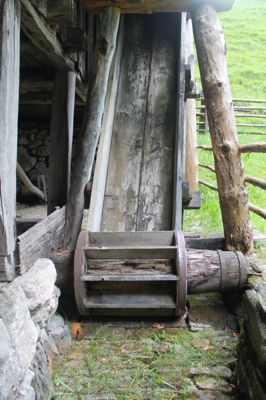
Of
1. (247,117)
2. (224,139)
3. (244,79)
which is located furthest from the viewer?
(244,79)

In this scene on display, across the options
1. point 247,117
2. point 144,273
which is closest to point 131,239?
point 144,273

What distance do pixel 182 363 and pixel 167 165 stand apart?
1.95 m

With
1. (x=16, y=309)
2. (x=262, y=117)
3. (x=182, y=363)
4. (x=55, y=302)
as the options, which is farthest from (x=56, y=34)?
(x=262, y=117)

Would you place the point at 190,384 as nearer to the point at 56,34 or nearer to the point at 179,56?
the point at 56,34

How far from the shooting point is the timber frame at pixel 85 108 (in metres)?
2.41

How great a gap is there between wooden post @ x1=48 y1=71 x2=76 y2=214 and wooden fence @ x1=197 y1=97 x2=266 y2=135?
30.5ft

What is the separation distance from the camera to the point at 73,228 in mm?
3605

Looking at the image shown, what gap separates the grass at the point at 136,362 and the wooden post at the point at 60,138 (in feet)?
5.18

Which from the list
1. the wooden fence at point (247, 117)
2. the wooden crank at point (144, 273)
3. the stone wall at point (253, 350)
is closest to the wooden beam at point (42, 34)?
the wooden crank at point (144, 273)

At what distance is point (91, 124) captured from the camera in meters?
3.54

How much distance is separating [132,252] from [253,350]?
3.82ft

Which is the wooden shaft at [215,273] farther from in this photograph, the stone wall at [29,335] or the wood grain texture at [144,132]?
the stone wall at [29,335]

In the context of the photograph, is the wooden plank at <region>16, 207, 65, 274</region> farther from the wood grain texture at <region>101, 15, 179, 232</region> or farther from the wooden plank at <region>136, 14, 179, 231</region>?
the wooden plank at <region>136, 14, 179, 231</region>

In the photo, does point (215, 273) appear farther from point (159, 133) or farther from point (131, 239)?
point (159, 133)
